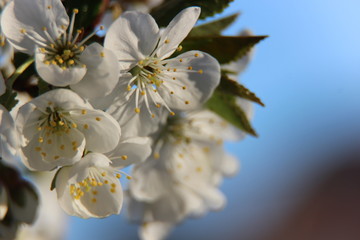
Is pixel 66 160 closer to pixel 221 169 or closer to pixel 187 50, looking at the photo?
pixel 187 50

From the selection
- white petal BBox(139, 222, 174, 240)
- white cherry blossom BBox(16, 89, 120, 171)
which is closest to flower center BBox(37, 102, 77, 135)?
white cherry blossom BBox(16, 89, 120, 171)

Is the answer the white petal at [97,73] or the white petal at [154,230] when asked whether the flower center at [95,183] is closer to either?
the white petal at [97,73]

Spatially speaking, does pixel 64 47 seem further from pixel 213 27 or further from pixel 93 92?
pixel 213 27

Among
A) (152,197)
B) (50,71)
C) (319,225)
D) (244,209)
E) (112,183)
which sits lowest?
(244,209)

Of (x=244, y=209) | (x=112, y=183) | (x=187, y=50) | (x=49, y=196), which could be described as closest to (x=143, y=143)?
(x=112, y=183)

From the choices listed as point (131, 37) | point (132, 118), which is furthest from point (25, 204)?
point (131, 37)

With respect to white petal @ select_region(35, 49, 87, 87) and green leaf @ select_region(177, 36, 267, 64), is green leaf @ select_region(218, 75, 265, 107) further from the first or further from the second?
white petal @ select_region(35, 49, 87, 87)
